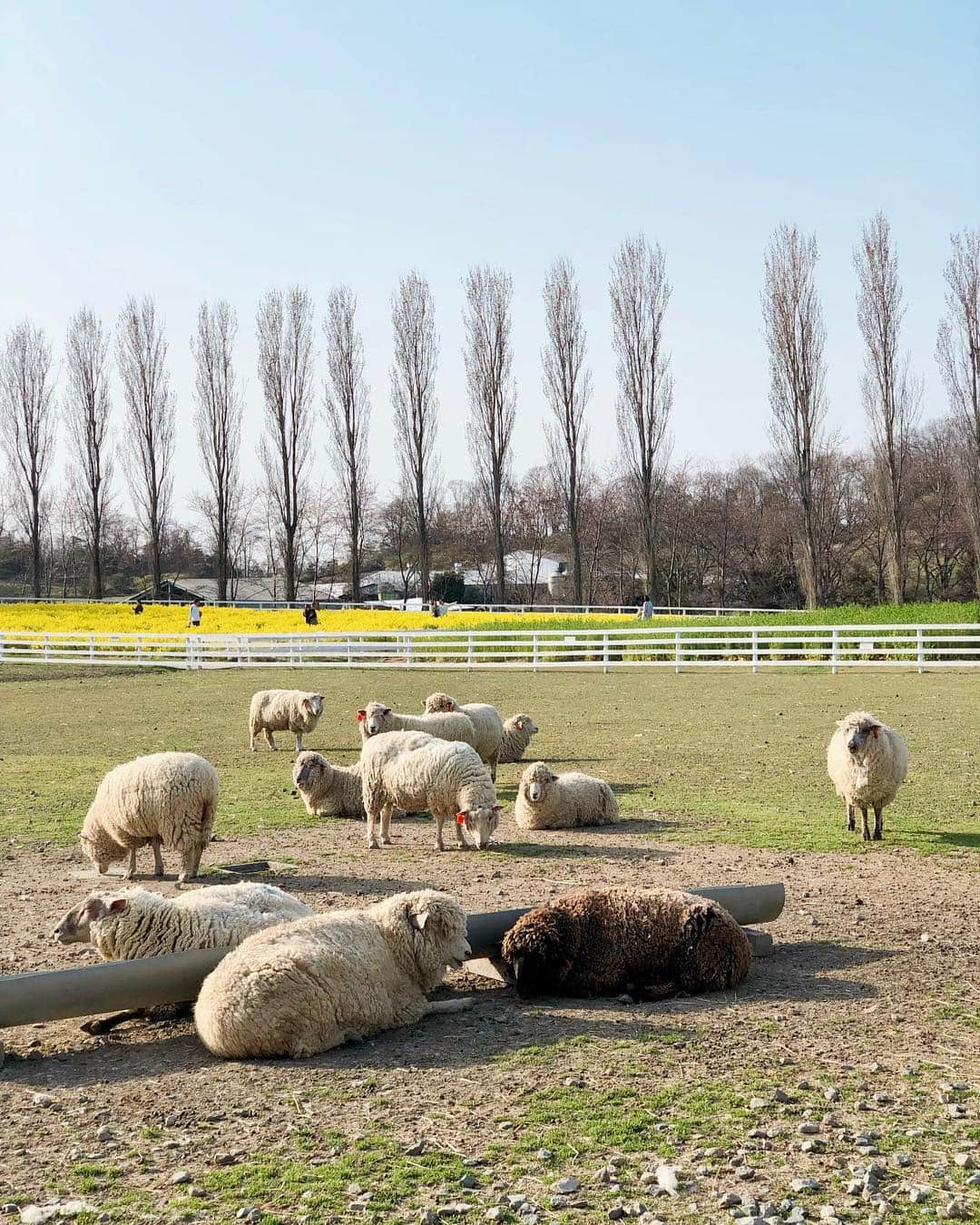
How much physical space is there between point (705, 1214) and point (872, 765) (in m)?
6.99

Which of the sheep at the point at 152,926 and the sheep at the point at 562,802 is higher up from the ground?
the sheep at the point at 152,926

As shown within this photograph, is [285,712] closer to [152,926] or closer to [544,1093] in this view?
[152,926]

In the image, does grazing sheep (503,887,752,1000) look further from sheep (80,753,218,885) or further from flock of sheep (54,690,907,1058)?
sheep (80,753,218,885)

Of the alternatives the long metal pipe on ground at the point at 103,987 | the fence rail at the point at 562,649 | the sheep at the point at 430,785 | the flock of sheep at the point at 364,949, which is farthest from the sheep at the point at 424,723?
the fence rail at the point at 562,649

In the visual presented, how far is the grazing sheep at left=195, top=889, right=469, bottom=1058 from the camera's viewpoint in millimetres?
5684

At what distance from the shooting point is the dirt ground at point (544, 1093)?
14.2ft

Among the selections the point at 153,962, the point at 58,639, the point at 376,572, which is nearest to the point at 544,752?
the point at 153,962

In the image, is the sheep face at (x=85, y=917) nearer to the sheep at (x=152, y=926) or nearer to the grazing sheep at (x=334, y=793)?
the sheep at (x=152, y=926)

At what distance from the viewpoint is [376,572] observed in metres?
101

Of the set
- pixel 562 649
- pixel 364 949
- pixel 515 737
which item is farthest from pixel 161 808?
pixel 562 649

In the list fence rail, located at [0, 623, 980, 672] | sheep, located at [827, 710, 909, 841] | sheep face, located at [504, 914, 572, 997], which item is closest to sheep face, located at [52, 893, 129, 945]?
sheep face, located at [504, 914, 572, 997]

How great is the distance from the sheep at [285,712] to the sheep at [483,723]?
4.02 metres

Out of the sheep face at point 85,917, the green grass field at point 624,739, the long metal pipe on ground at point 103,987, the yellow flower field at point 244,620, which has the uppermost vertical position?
the yellow flower field at point 244,620

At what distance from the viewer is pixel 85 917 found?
6629mm
